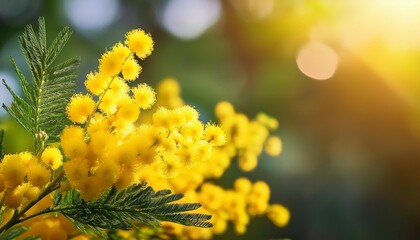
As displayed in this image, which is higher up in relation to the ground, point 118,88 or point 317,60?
point 317,60

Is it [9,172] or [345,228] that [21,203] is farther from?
[345,228]

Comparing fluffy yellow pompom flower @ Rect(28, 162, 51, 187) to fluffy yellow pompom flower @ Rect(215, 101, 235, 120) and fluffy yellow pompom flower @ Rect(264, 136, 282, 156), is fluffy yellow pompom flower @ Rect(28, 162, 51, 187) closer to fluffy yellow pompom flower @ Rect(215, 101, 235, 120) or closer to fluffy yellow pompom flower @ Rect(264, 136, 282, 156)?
fluffy yellow pompom flower @ Rect(215, 101, 235, 120)

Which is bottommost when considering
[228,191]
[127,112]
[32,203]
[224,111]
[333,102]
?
[32,203]

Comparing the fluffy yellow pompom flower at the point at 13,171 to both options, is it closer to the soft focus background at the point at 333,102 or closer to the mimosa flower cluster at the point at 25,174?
the mimosa flower cluster at the point at 25,174

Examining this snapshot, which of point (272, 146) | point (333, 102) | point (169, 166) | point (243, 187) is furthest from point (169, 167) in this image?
point (333, 102)

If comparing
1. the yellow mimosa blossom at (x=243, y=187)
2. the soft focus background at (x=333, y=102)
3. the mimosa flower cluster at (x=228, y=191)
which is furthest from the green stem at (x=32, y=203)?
the soft focus background at (x=333, y=102)

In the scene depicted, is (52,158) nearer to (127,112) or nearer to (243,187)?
(127,112)
